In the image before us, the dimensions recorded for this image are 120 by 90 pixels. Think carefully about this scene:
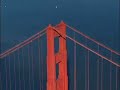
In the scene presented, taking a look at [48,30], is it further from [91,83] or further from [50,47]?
[91,83]

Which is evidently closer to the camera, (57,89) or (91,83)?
(57,89)

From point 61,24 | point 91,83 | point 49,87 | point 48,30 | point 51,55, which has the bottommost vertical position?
point 49,87

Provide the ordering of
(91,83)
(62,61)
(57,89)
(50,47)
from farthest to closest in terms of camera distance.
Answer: (91,83)
(62,61)
(57,89)
(50,47)

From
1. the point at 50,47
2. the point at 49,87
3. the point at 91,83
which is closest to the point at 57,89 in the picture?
the point at 49,87

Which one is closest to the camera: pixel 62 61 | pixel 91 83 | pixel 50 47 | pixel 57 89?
pixel 50 47

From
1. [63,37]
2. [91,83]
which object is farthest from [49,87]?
[91,83]

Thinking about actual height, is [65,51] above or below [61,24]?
below

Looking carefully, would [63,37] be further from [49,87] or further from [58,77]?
[49,87]
